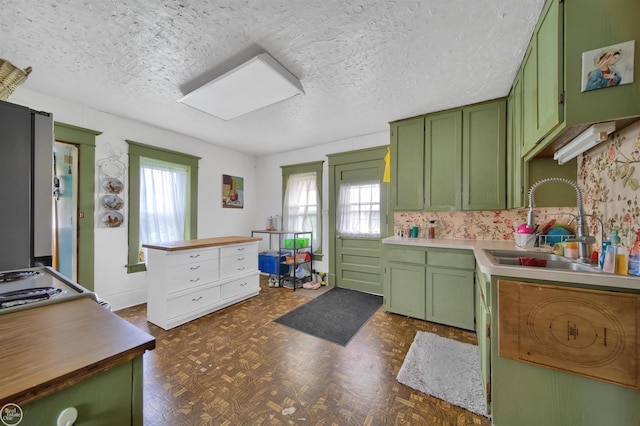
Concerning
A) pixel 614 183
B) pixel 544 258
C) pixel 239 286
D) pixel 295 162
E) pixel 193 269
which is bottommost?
pixel 239 286

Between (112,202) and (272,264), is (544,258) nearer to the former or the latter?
(272,264)

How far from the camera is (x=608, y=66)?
1.13m

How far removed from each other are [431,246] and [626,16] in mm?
1925

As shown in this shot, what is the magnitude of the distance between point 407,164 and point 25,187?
3233 mm

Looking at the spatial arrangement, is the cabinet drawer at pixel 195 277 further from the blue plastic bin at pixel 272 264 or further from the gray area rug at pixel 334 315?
the blue plastic bin at pixel 272 264

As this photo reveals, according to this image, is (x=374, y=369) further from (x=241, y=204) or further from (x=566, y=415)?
(x=241, y=204)

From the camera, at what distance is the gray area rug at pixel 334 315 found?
96.7 inches

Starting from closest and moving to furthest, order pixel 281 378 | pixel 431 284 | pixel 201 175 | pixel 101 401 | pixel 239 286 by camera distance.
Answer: pixel 101 401 < pixel 281 378 < pixel 431 284 < pixel 239 286 < pixel 201 175

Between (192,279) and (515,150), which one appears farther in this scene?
(192,279)

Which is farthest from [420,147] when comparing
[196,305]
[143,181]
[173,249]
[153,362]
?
[143,181]

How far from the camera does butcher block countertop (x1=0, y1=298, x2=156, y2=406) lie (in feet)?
1.51

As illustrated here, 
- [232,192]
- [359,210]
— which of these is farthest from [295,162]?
[359,210]

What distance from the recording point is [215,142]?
4.15 m

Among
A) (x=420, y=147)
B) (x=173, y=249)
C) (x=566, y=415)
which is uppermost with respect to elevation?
(x=420, y=147)
